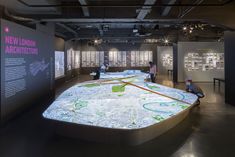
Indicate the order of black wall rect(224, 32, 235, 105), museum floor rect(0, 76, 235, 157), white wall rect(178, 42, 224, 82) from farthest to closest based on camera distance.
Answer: white wall rect(178, 42, 224, 82) < black wall rect(224, 32, 235, 105) < museum floor rect(0, 76, 235, 157)

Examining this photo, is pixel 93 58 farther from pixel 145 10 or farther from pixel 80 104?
pixel 80 104

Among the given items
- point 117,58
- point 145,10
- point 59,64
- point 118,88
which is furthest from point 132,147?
point 117,58

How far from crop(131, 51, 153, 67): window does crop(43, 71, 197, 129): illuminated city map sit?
17.3 metres

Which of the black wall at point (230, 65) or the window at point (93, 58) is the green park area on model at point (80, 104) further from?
the window at point (93, 58)

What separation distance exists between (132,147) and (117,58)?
20989 mm

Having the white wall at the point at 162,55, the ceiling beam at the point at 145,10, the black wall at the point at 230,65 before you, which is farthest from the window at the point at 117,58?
the black wall at the point at 230,65

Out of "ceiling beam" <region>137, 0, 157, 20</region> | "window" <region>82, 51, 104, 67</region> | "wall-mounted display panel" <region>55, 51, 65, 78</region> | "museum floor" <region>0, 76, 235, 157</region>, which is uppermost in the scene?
"ceiling beam" <region>137, 0, 157, 20</region>

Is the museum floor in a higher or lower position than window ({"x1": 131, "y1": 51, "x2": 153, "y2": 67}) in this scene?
lower

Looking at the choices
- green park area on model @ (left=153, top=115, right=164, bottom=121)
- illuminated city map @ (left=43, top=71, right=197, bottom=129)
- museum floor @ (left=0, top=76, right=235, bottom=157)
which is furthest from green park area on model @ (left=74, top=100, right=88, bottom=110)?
green park area on model @ (left=153, top=115, right=164, bottom=121)

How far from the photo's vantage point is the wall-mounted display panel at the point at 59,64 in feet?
48.2

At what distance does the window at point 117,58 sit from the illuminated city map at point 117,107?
17229 millimetres

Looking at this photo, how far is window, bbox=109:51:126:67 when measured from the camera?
82.0 feet

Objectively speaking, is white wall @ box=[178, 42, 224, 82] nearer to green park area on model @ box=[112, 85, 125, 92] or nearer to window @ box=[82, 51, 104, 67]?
window @ box=[82, 51, 104, 67]

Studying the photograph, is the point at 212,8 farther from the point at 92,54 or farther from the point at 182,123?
the point at 92,54
